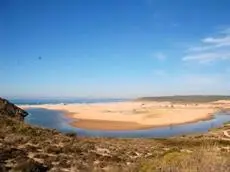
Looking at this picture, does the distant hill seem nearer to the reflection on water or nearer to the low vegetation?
the low vegetation

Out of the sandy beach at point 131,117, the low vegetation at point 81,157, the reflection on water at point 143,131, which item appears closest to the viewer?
the low vegetation at point 81,157

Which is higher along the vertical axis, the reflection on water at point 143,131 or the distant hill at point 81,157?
the distant hill at point 81,157

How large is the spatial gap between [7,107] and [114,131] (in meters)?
23.6

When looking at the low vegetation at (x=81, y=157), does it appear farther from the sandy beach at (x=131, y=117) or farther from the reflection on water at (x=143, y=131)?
the sandy beach at (x=131, y=117)

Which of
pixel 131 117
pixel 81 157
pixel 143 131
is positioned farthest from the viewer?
pixel 131 117

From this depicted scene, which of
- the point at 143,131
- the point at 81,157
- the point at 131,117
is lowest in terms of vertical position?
the point at 143,131

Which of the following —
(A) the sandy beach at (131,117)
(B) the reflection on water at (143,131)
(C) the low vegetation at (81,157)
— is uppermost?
(C) the low vegetation at (81,157)

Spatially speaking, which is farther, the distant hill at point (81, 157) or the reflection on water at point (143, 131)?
the reflection on water at point (143, 131)

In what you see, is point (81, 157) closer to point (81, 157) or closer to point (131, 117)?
point (81, 157)

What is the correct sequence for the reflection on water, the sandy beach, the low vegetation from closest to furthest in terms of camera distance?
the low vegetation → the reflection on water → the sandy beach

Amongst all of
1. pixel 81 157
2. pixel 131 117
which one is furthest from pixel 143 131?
pixel 81 157

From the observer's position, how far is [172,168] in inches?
392

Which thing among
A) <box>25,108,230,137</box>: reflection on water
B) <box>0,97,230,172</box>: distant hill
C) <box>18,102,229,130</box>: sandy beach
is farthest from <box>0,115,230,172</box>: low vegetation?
<box>18,102,229,130</box>: sandy beach

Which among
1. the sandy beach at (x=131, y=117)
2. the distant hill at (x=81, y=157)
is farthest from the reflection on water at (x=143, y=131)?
the distant hill at (x=81, y=157)
